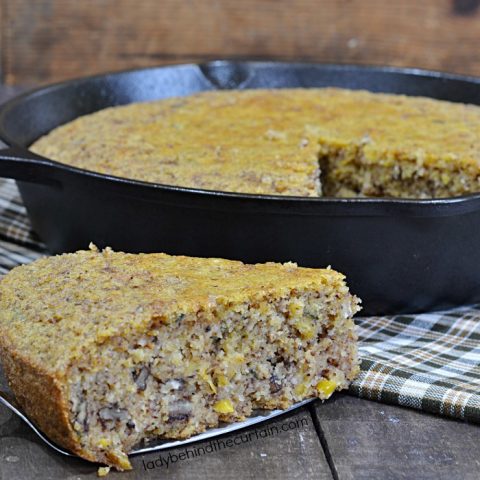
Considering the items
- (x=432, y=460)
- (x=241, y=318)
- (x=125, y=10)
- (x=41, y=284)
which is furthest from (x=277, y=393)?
(x=125, y=10)

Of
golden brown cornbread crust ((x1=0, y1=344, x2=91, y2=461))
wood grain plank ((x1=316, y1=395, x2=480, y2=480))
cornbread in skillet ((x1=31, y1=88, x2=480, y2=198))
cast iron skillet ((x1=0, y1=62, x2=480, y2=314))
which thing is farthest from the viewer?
cornbread in skillet ((x1=31, y1=88, x2=480, y2=198))

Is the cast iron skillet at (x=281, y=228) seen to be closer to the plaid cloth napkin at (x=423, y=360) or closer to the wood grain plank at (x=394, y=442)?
the plaid cloth napkin at (x=423, y=360)

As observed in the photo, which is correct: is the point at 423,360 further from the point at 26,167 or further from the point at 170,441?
the point at 26,167

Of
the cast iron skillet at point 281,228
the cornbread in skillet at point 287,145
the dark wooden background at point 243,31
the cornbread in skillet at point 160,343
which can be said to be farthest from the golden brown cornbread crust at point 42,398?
the dark wooden background at point 243,31

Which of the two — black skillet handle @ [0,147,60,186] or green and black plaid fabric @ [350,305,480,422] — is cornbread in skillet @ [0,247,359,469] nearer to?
green and black plaid fabric @ [350,305,480,422]

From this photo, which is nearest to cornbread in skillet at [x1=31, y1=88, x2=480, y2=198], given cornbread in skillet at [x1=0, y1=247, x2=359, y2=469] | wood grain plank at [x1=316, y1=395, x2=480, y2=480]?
cornbread in skillet at [x1=0, y1=247, x2=359, y2=469]

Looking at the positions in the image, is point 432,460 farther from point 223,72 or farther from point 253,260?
point 223,72
